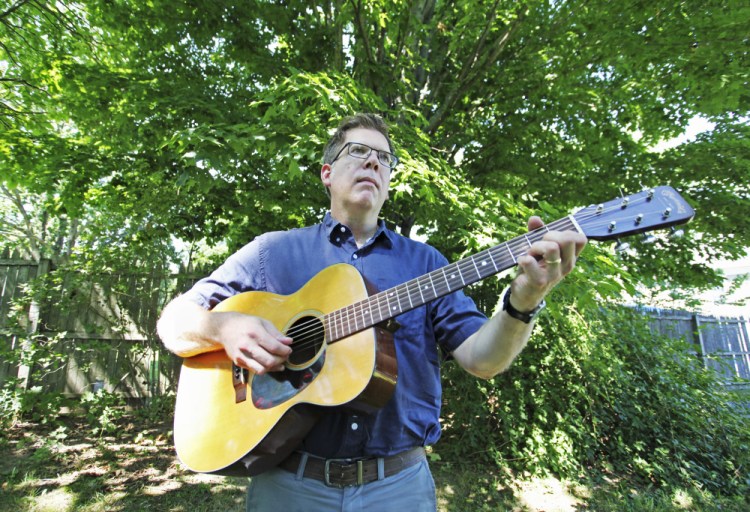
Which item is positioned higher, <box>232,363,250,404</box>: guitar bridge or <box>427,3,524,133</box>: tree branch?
<box>427,3,524,133</box>: tree branch

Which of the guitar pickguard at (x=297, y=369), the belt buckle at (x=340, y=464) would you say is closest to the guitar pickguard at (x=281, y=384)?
the guitar pickguard at (x=297, y=369)

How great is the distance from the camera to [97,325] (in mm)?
5672

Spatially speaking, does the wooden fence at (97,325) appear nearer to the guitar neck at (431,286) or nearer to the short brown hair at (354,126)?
the short brown hair at (354,126)

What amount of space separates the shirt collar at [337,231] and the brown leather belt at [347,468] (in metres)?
0.88

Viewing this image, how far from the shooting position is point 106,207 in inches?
222

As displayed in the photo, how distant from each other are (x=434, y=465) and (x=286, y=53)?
5212 mm

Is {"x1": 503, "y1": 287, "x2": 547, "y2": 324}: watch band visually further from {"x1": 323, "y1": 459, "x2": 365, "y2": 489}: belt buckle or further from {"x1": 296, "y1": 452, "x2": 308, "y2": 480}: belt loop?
{"x1": 296, "y1": 452, "x2": 308, "y2": 480}: belt loop

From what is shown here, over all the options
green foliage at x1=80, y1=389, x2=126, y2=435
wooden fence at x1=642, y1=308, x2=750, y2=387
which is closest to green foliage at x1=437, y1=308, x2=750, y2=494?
wooden fence at x1=642, y1=308, x2=750, y2=387

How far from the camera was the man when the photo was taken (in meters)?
1.40

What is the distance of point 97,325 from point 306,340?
5384 mm

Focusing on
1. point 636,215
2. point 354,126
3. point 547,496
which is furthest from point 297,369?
point 547,496

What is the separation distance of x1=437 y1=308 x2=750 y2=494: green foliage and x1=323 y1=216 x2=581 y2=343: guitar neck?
3493 millimetres

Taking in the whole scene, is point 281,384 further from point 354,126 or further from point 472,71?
point 472,71

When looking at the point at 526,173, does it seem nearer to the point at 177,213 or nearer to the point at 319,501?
the point at 177,213
